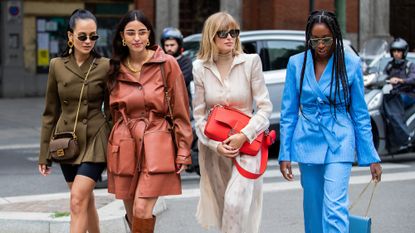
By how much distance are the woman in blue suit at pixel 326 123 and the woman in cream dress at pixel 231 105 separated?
0.30 metres

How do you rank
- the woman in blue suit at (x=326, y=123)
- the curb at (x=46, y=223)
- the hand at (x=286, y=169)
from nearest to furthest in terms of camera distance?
the woman in blue suit at (x=326, y=123)
the hand at (x=286, y=169)
the curb at (x=46, y=223)

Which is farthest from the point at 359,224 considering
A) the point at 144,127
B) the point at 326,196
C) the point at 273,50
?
the point at 273,50

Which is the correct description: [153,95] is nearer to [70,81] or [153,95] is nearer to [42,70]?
[70,81]

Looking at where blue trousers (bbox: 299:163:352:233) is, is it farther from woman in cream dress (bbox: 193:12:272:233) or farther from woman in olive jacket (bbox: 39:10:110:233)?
woman in olive jacket (bbox: 39:10:110:233)

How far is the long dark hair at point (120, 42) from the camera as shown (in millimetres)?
6352

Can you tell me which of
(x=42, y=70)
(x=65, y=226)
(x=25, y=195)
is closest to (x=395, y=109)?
(x=25, y=195)

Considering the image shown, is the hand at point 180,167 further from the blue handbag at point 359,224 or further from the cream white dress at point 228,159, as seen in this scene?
the blue handbag at point 359,224

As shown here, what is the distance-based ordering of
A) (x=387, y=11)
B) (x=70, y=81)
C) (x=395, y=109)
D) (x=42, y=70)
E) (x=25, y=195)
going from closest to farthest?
(x=70, y=81), (x=25, y=195), (x=395, y=109), (x=42, y=70), (x=387, y=11)

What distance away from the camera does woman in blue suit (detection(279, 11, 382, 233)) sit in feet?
19.8

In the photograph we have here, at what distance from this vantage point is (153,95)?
6211 mm

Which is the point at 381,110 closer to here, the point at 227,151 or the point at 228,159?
the point at 228,159

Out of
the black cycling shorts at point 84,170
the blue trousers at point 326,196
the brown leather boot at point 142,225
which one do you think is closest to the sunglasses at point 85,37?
the black cycling shorts at point 84,170

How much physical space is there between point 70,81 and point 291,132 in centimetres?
154

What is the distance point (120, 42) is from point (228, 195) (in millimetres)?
1269
